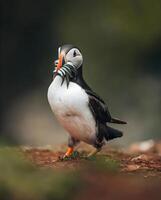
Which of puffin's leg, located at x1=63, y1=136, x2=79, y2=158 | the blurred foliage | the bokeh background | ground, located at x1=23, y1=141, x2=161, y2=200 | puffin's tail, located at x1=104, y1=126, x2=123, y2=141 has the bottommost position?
the blurred foliage

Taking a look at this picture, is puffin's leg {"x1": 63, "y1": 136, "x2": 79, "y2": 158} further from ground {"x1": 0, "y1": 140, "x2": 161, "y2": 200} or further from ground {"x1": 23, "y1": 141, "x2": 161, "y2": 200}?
ground {"x1": 0, "y1": 140, "x2": 161, "y2": 200}

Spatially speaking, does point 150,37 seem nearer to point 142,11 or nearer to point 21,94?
point 142,11

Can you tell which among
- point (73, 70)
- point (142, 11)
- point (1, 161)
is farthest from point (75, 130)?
point (142, 11)

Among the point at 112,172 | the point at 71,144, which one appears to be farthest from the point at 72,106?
the point at 112,172

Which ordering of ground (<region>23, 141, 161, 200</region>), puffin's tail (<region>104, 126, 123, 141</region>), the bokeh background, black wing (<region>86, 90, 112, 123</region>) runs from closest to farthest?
ground (<region>23, 141, 161, 200</region>), black wing (<region>86, 90, 112, 123</region>), puffin's tail (<region>104, 126, 123, 141</region>), the bokeh background

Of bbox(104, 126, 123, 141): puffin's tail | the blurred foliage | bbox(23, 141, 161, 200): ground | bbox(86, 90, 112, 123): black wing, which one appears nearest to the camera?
the blurred foliage

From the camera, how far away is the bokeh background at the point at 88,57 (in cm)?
2152

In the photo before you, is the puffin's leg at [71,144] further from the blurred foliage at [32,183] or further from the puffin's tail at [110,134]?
the blurred foliage at [32,183]

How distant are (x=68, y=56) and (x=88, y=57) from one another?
1218 centimetres

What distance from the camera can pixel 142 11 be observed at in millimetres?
21250

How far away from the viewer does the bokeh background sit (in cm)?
2152

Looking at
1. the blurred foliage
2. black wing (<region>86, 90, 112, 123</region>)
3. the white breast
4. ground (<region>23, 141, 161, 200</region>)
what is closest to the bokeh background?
ground (<region>23, 141, 161, 200</region>)

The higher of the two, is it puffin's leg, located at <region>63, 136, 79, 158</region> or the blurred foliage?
puffin's leg, located at <region>63, 136, 79, 158</region>

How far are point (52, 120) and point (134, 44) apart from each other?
133 inches
